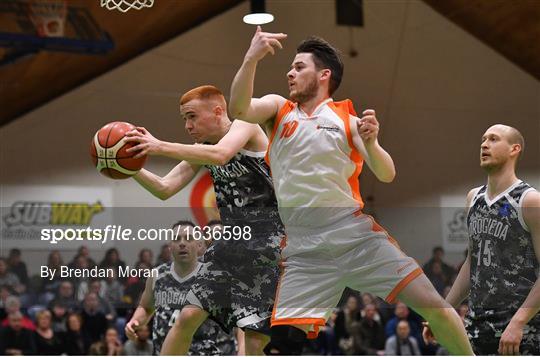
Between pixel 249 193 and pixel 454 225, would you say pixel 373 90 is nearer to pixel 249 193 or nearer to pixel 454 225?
pixel 454 225

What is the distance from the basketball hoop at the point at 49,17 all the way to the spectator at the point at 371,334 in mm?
3865

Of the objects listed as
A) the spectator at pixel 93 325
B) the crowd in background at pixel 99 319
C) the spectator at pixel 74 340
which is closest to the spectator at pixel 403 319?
the crowd in background at pixel 99 319

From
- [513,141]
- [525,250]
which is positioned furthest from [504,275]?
[513,141]

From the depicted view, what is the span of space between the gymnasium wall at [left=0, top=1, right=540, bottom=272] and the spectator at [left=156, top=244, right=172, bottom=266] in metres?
0.06

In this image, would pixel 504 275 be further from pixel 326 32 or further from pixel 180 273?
pixel 326 32

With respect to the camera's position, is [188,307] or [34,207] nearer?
[188,307]

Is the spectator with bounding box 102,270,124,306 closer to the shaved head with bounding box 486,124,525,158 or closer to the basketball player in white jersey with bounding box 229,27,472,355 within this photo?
the basketball player in white jersey with bounding box 229,27,472,355

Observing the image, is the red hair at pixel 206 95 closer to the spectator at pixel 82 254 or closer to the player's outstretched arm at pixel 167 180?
the player's outstretched arm at pixel 167 180

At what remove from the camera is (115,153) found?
4484 millimetres

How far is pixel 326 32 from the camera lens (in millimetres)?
7441

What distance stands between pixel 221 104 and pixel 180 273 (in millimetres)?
1334

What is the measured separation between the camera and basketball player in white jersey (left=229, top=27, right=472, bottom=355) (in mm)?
4441

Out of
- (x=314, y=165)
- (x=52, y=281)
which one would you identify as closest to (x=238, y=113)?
(x=314, y=165)

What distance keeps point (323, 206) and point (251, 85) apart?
0.74 m
